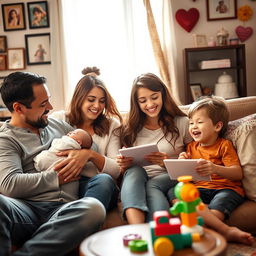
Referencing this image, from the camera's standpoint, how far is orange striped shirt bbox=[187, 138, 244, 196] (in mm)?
2295

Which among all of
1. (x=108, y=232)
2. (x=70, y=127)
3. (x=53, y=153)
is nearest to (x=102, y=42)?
(x=70, y=127)

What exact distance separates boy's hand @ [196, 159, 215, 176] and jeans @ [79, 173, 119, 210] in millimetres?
465

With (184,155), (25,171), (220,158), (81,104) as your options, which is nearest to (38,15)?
(81,104)

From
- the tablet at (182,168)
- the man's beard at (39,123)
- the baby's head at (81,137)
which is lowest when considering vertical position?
the tablet at (182,168)

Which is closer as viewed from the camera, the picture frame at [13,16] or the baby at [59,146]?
the baby at [59,146]

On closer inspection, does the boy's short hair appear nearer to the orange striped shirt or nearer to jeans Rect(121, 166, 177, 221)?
the orange striped shirt

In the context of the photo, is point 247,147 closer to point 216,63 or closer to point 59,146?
point 59,146

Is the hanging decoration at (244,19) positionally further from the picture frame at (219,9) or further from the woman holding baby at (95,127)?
the woman holding baby at (95,127)

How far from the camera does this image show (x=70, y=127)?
2.53 metres

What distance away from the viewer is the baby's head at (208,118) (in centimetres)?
238

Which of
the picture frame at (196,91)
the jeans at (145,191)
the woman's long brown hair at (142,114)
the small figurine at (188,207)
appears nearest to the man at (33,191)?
the jeans at (145,191)

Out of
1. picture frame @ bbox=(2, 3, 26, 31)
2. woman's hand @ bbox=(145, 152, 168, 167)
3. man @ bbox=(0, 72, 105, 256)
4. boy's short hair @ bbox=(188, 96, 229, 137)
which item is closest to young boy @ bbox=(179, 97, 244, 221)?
boy's short hair @ bbox=(188, 96, 229, 137)

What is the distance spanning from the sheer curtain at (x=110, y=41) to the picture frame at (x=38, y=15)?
27 centimetres

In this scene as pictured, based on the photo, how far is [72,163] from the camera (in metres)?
2.21
